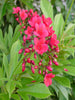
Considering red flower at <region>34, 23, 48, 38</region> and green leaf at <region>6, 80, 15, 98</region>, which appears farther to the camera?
green leaf at <region>6, 80, 15, 98</region>

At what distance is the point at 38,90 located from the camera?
1.00m

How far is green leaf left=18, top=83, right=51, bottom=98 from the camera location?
0.96 m

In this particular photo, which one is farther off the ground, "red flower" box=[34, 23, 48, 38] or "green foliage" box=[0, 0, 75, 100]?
"red flower" box=[34, 23, 48, 38]

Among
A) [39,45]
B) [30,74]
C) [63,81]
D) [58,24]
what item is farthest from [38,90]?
[58,24]

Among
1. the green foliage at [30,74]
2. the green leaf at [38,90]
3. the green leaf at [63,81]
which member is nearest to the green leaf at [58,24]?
the green foliage at [30,74]

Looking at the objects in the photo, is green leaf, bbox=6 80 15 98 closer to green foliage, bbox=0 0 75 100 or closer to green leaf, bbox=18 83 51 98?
green foliage, bbox=0 0 75 100

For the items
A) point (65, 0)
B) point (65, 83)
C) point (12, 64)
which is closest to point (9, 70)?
point (12, 64)

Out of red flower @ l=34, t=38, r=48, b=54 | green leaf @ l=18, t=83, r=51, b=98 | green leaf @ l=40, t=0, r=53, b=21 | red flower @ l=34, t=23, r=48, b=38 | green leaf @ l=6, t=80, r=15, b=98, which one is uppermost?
green leaf @ l=40, t=0, r=53, b=21

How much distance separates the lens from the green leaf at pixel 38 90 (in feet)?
3.16

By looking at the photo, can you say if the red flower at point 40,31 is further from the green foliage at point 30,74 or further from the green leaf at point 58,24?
the green leaf at point 58,24

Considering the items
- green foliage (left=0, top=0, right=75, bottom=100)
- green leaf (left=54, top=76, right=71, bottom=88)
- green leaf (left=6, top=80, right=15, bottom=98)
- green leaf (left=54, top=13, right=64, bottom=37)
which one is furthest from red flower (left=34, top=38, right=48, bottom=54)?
green leaf (left=54, top=13, right=64, bottom=37)

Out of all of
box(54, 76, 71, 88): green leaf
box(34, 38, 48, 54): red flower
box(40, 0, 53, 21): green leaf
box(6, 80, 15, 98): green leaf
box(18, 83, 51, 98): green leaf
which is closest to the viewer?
box(34, 38, 48, 54): red flower

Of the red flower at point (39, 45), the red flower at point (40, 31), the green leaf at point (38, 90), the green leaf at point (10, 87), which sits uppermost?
the red flower at point (40, 31)

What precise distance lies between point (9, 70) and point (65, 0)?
1.54 meters
